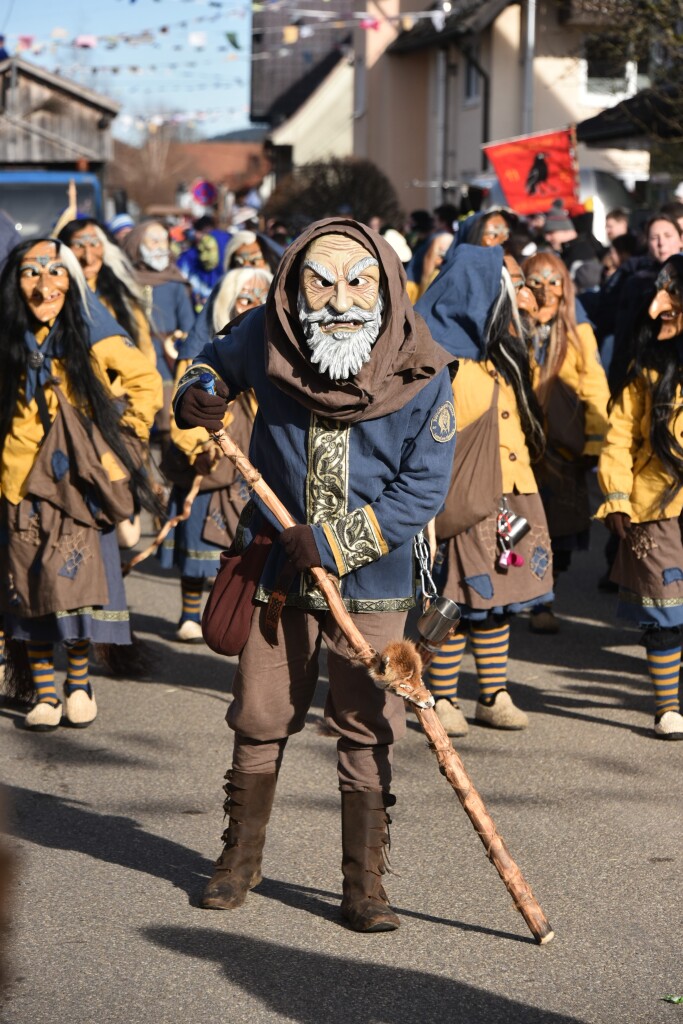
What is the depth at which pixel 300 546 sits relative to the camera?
427 centimetres

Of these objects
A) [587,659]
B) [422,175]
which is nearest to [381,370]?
[587,659]

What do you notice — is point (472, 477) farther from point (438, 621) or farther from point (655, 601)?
point (438, 621)

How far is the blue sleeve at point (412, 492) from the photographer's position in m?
Answer: 4.34

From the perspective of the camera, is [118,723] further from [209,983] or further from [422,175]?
[422,175]

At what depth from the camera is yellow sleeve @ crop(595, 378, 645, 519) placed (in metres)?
6.39

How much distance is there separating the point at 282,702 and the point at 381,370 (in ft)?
3.20

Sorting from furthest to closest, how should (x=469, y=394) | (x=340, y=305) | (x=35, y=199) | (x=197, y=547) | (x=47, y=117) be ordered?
(x=47, y=117) → (x=35, y=199) → (x=197, y=547) → (x=469, y=394) → (x=340, y=305)

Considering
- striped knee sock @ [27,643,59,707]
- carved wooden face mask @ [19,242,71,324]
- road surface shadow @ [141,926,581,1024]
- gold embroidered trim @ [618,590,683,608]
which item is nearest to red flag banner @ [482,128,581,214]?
gold embroidered trim @ [618,590,683,608]

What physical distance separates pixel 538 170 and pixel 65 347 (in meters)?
8.77

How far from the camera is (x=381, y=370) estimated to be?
429 centimetres

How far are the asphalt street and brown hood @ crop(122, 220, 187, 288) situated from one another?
152 inches

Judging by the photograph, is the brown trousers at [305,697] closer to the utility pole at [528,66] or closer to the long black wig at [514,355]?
the long black wig at [514,355]

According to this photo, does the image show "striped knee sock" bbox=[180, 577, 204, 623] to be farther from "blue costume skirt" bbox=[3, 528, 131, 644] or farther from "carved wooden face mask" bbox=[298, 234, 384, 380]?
"carved wooden face mask" bbox=[298, 234, 384, 380]

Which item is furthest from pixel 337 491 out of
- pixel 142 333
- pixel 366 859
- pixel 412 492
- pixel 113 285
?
pixel 113 285
